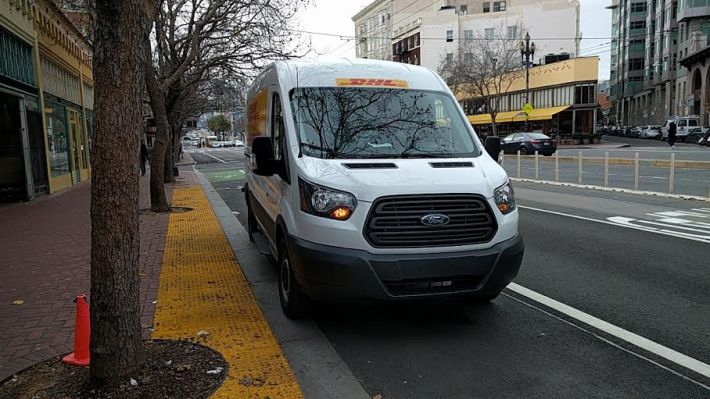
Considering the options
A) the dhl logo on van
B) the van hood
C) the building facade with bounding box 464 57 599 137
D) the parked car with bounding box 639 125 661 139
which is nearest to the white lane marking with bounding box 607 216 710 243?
the van hood

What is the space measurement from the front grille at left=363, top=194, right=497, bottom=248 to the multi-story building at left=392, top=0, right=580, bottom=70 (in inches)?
2684

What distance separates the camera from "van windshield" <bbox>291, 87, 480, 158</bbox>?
16.9ft

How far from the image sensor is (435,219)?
4418 mm

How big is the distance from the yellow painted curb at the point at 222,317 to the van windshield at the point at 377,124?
5.55 ft

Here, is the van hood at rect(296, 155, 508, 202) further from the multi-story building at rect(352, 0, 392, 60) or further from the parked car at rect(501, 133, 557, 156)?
the multi-story building at rect(352, 0, 392, 60)

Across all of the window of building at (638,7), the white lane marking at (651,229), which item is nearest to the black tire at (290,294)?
the white lane marking at (651,229)

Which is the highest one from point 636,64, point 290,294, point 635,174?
point 636,64

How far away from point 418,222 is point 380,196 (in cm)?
37

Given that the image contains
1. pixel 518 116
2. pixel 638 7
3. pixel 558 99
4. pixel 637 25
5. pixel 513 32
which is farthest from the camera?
pixel 637 25

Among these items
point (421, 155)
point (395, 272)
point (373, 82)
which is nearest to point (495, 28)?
point (373, 82)

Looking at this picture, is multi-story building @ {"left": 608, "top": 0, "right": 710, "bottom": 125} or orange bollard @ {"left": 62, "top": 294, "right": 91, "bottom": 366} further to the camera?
multi-story building @ {"left": 608, "top": 0, "right": 710, "bottom": 125}

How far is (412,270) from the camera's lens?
4352 millimetres

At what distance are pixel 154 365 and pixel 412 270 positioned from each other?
201cm

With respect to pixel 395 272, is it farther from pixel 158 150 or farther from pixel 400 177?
pixel 158 150
